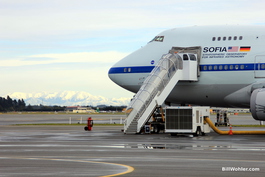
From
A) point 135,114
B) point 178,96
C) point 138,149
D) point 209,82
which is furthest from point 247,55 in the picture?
point 138,149

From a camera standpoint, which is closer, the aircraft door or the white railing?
the aircraft door

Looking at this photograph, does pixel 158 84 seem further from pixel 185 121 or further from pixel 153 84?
pixel 185 121

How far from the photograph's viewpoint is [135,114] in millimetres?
44719

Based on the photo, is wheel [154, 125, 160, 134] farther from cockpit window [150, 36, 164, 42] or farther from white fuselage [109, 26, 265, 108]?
cockpit window [150, 36, 164, 42]

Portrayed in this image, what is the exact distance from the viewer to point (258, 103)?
136ft

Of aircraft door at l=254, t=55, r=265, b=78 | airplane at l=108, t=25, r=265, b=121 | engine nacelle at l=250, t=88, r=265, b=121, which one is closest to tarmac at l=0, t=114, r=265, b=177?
engine nacelle at l=250, t=88, r=265, b=121

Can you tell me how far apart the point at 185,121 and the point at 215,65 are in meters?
6.33

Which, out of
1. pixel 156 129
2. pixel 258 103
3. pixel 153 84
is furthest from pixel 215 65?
pixel 156 129

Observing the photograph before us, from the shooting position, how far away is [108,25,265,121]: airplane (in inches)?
1745

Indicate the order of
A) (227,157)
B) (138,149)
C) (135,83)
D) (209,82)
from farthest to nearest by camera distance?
(135,83), (209,82), (138,149), (227,157)

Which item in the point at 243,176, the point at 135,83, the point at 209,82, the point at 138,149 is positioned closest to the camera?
the point at 243,176

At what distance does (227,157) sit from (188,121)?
1891 centimetres

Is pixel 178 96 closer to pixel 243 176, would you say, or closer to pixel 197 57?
pixel 197 57

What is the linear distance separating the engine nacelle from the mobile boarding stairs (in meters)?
6.50
